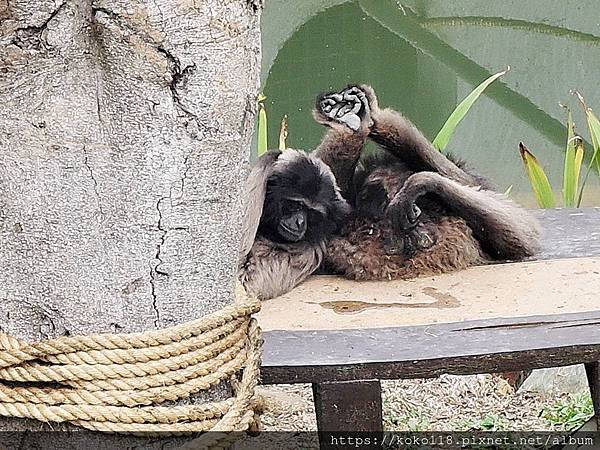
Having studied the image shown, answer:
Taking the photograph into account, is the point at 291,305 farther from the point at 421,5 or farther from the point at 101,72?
the point at 421,5

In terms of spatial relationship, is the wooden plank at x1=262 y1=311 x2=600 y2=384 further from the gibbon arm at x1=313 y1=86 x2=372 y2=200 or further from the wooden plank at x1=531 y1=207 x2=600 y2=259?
the gibbon arm at x1=313 y1=86 x2=372 y2=200

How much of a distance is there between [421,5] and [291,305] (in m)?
11.2

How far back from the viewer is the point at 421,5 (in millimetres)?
13844

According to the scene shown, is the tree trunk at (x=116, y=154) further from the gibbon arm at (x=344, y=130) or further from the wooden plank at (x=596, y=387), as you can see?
the gibbon arm at (x=344, y=130)

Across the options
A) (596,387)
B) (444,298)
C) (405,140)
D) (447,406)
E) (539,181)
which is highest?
(405,140)

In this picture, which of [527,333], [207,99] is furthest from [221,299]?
[527,333]

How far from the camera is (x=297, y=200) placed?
3.77 metres

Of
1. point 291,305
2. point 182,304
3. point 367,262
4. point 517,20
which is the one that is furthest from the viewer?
point 517,20

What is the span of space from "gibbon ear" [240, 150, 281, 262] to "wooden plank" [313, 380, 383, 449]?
3.56 ft

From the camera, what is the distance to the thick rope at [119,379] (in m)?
1.57

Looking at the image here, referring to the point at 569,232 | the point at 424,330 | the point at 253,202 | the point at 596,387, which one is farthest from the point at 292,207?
the point at 596,387

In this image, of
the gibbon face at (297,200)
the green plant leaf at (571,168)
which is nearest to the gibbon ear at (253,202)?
the gibbon face at (297,200)

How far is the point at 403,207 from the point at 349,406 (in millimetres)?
1297

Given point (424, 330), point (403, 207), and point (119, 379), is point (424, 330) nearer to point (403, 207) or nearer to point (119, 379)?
point (403, 207)
